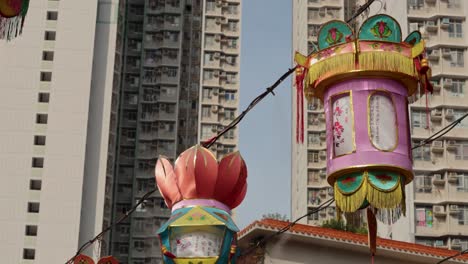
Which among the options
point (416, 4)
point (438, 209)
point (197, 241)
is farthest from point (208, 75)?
point (197, 241)

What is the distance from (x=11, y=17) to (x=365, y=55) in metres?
3.11

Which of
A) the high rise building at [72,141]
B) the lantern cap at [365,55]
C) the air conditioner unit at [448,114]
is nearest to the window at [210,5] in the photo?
the high rise building at [72,141]

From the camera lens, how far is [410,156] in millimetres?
8273

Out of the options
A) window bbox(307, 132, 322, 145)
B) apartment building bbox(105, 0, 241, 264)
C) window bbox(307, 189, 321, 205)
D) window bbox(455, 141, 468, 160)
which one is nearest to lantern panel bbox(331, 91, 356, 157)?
window bbox(455, 141, 468, 160)

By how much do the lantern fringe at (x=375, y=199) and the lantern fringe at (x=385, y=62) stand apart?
0.96 meters

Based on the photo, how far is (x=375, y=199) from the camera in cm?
812

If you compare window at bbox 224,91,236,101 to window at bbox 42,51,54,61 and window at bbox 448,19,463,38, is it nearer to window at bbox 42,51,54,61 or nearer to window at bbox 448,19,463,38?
window at bbox 42,51,54,61

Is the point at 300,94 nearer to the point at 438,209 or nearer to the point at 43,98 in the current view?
the point at 438,209

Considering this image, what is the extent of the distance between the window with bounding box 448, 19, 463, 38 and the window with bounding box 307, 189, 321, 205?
724 inches

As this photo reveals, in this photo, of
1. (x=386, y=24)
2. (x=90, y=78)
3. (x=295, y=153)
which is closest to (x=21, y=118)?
(x=90, y=78)

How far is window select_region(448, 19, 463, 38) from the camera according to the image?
43562 mm

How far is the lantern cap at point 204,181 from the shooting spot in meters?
9.16

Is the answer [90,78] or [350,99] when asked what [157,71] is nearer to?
[90,78]

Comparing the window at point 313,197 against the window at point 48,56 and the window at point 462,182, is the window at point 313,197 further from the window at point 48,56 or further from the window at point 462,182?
the window at point 48,56
